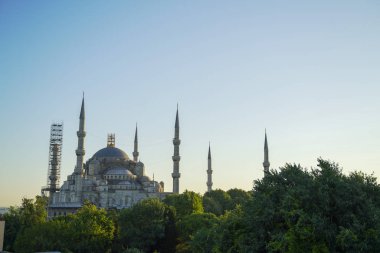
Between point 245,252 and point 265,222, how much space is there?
1.77 metres

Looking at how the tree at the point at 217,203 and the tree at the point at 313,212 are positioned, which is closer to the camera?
the tree at the point at 313,212

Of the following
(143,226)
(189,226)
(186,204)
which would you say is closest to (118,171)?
(186,204)

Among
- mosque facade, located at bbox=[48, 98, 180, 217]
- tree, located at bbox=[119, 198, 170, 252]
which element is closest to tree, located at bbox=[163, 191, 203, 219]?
tree, located at bbox=[119, 198, 170, 252]

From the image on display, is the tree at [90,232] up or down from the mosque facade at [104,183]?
down

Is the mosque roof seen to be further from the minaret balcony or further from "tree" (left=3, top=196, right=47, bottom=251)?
"tree" (left=3, top=196, right=47, bottom=251)

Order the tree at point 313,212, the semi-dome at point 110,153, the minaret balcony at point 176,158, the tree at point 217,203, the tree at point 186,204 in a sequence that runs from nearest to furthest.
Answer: the tree at point 313,212, the tree at point 186,204, the tree at point 217,203, the minaret balcony at point 176,158, the semi-dome at point 110,153

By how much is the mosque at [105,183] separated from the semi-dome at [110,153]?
13cm

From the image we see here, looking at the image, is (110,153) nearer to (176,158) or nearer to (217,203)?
(176,158)

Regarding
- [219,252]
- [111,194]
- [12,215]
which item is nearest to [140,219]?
[12,215]

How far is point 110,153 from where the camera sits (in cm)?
8988

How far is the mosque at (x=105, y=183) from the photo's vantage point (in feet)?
243

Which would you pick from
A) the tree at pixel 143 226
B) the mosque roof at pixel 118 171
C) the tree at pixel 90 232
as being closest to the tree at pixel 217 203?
the tree at pixel 143 226

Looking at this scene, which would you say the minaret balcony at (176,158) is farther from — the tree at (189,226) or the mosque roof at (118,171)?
the tree at (189,226)

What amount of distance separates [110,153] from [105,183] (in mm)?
12264
